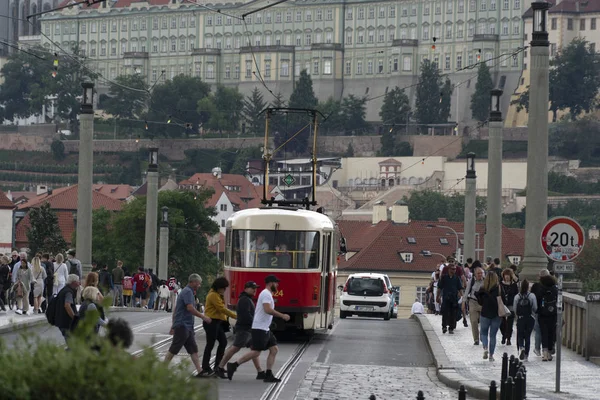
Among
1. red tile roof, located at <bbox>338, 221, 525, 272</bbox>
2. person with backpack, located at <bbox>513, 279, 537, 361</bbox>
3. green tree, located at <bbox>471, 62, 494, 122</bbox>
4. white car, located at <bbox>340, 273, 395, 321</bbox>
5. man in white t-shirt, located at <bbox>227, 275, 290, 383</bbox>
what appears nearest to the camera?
man in white t-shirt, located at <bbox>227, 275, 290, 383</bbox>

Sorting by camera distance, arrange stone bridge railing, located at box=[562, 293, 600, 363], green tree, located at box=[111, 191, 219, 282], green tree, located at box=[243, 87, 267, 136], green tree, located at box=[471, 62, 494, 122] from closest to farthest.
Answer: stone bridge railing, located at box=[562, 293, 600, 363] < green tree, located at box=[111, 191, 219, 282] < green tree, located at box=[471, 62, 494, 122] < green tree, located at box=[243, 87, 267, 136]

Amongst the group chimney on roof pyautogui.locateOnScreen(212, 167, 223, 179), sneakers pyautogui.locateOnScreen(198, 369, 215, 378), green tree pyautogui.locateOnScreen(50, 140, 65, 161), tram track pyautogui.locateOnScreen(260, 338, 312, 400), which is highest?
green tree pyautogui.locateOnScreen(50, 140, 65, 161)

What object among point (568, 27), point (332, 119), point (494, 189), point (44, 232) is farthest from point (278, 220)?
point (568, 27)

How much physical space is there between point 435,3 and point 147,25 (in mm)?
36643

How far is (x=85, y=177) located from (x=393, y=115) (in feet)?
442

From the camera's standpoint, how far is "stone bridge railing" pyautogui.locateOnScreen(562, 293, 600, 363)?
2238 cm

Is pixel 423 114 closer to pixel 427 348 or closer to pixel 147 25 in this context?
pixel 147 25

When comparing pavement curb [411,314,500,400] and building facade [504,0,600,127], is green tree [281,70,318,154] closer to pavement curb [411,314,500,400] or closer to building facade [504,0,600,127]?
building facade [504,0,600,127]

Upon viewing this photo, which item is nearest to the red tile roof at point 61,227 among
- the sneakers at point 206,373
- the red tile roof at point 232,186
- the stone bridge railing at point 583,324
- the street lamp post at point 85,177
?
the red tile roof at point 232,186

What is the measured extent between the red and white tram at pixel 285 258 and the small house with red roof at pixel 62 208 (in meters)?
86.7

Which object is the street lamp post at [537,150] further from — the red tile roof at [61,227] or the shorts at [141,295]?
the red tile roof at [61,227]

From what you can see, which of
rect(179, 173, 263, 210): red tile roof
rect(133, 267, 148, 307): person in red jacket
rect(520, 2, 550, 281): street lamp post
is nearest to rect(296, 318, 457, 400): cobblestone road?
rect(520, 2, 550, 281): street lamp post

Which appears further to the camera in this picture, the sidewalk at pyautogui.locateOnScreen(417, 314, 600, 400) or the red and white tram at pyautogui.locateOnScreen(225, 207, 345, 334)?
the red and white tram at pyautogui.locateOnScreen(225, 207, 345, 334)

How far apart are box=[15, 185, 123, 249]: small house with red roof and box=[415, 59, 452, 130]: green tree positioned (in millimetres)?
44937
